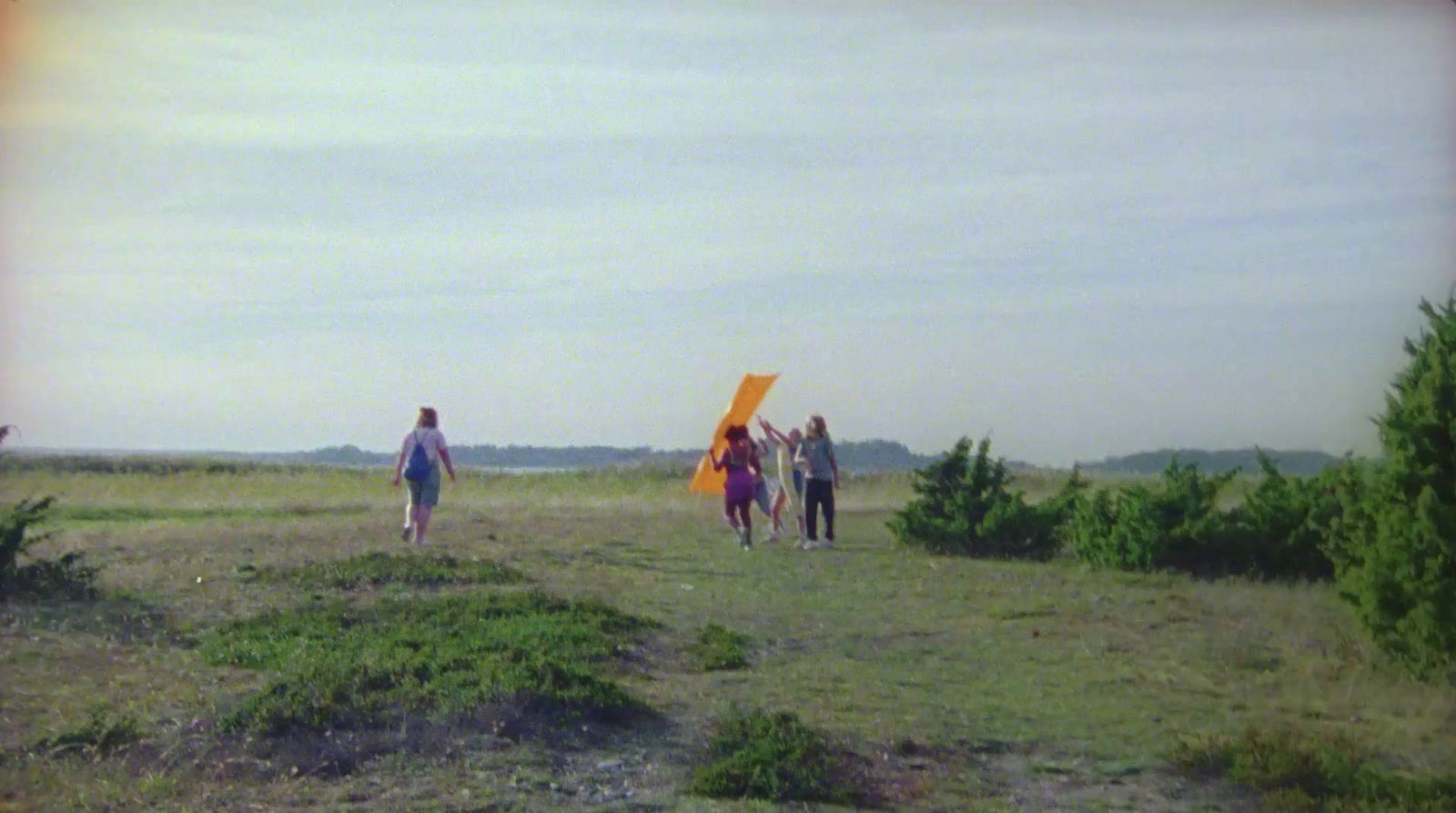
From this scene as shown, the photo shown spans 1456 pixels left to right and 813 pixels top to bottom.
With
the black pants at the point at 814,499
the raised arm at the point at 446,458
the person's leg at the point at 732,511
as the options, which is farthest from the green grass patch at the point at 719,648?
the black pants at the point at 814,499

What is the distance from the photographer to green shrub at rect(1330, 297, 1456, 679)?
930cm

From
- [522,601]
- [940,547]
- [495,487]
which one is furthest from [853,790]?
[495,487]

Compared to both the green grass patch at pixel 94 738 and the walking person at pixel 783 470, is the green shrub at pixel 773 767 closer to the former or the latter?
the green grass patch at pixel 94 738

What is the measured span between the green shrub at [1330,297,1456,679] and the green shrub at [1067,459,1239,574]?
7.74 m

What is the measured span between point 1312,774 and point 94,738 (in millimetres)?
6371

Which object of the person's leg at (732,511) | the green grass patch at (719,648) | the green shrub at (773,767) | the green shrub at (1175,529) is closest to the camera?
the green shrub at (773,767)

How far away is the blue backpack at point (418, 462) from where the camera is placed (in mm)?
19906

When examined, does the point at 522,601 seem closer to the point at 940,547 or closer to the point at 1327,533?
the point at 1327,533

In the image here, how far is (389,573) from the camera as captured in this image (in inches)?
632

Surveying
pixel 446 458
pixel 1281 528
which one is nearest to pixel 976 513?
pixel 1281 528

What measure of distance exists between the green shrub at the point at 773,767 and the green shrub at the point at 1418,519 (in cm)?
382

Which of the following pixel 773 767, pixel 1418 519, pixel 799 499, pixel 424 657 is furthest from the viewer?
pixel 799 499

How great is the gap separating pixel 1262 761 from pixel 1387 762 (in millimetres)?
760

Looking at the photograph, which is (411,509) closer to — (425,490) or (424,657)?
(425,490)
